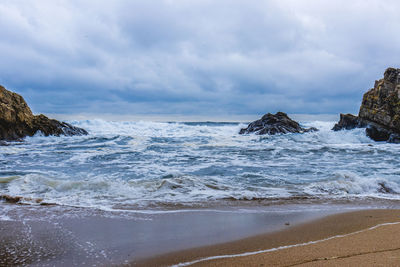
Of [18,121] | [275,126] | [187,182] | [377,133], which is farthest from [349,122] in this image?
[18,121]

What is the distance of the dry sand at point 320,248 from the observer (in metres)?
2.15

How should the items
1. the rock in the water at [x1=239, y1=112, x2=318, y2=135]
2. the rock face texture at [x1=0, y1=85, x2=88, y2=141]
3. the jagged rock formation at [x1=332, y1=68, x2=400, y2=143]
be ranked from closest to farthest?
1. the rock face texture at [x1=0, y1=85, x2=88, y2=141]
2. the jagged rock formation at [x1=332, y1=68, x2=400, y2=143]
3. the rock in the water at [x1=239, y1=112, x2=318, y2=135]

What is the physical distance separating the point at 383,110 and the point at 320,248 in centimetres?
1879

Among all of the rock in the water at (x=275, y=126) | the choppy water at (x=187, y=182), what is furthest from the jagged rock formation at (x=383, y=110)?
the choppy water at (x=187, y=182)

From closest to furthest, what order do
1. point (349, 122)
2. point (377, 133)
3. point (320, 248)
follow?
point (320, 248)
point (377, 133)
point (349, 122)

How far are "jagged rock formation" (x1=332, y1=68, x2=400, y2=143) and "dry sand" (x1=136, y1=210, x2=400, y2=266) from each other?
51.7 feet

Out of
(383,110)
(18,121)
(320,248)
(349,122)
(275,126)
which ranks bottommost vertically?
(320,248)

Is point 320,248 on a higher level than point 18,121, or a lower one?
lower

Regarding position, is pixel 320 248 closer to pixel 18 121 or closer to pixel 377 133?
pixel 377 133

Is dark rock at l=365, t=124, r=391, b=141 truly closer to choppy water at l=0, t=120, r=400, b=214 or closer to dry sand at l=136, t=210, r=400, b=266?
choppy water at l=0, t=120, r=400, b=214

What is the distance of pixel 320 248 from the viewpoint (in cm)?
250

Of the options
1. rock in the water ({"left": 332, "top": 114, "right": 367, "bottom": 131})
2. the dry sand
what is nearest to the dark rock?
rock in the water ({"left": 332, "top": 114, "right": 367, "bottom": 131})

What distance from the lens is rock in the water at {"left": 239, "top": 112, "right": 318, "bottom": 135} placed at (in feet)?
79.1

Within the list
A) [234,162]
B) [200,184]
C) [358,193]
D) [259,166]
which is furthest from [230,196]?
[234,162]
